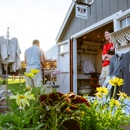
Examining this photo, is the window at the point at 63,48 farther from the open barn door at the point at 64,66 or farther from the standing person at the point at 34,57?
the standing person at the point at 34,57

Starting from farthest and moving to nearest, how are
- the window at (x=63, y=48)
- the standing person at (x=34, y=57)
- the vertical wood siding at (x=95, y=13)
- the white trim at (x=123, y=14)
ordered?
the window at (x=63, y=48) < the standing person at (x=34, y=57) < the vertical wood siding at (x=95, y=13) < the white trim at (x=123, y=14)

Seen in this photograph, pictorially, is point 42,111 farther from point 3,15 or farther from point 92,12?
point 3,15

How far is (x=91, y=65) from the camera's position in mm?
5758

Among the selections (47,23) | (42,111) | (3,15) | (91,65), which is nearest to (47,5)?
(47,23)

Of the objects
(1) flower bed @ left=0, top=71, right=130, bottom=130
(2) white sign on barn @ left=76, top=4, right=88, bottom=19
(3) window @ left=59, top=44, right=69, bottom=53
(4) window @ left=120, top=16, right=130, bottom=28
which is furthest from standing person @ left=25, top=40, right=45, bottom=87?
(1) flower bed @ left=0, top=71, right=130, bottom=130

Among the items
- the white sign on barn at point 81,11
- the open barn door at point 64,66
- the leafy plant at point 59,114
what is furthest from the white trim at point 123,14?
the leafy plant at point 59,114

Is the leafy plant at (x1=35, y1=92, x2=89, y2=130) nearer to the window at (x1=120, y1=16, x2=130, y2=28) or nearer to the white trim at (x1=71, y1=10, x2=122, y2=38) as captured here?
the window at (x1=120, y1=16, x2=130, y2=28)

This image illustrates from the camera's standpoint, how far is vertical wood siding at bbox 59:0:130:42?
3232 millimetres

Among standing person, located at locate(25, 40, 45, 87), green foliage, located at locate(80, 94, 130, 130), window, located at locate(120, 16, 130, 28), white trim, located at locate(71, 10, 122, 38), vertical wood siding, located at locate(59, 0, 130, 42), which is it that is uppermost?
vertical wood siding, located at locate(59, 0, 130, 42)

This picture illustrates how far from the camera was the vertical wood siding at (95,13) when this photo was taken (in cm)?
323

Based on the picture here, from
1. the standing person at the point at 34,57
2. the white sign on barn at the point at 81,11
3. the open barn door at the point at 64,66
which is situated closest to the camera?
the standing person at the point at 34,57

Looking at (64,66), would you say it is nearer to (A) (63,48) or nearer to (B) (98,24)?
(A) (63,48)

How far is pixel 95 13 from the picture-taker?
13.0 ft

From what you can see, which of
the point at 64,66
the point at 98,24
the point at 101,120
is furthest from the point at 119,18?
the point at 101,120
